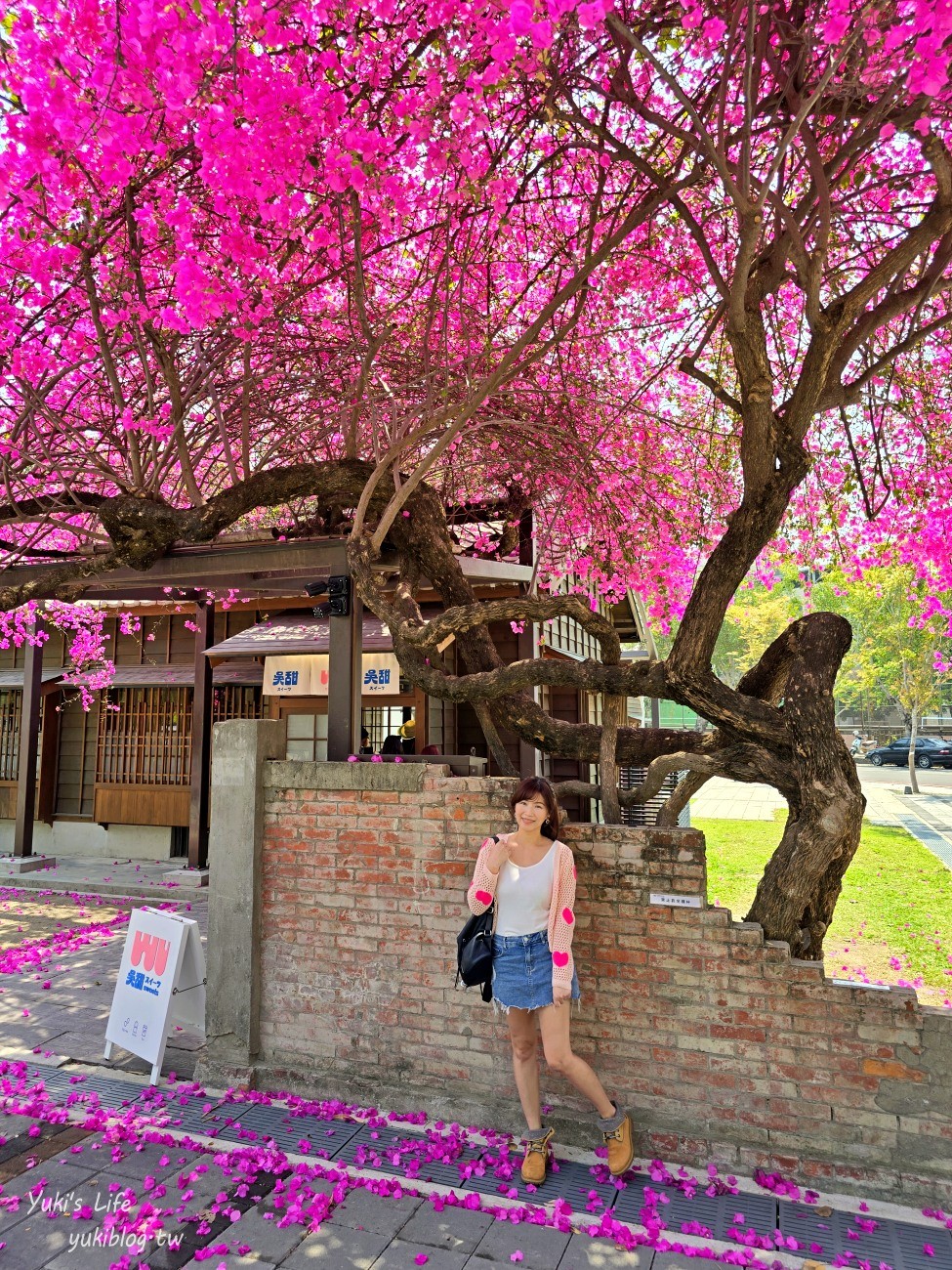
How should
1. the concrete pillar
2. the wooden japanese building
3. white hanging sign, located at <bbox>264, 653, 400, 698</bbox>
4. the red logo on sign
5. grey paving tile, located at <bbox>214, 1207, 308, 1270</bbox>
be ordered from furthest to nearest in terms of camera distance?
the wooden japanese building → white hanging sign, located at <bbox>264, 653, 400, 698</bbox> → the red logo on sign → the concrete pillar → grey paving tile, located at <bbox>214, 1207, 308, 1270</bbox>

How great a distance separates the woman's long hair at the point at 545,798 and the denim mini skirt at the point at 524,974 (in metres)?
0.52

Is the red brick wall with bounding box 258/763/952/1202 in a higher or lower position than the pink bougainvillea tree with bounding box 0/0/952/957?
lower

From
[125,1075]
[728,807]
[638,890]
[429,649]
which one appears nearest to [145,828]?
[125,1075]

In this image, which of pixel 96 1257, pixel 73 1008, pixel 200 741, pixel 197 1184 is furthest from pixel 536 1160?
pixel 200 741

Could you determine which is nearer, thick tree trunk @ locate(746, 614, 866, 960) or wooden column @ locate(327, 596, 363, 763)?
thick tree trunk @ locate(746, 614, 866, 960)

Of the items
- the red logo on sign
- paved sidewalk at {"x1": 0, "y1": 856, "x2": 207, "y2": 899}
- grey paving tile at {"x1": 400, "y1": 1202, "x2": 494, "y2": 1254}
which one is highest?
the red logo on sign

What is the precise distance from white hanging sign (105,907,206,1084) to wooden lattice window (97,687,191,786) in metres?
7.14

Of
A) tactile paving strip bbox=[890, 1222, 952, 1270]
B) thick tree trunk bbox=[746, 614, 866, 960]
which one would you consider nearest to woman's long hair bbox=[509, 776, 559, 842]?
thick tree trunk bbox=[746, 614, 866, 960]

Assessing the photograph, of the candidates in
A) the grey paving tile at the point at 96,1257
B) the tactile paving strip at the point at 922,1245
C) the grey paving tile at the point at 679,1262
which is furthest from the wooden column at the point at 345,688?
the tactile paving strip at the point at 922,1245

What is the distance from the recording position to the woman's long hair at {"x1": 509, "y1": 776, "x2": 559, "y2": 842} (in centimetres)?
425

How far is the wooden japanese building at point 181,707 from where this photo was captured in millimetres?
10336

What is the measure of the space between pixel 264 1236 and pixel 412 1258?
695 millimetres

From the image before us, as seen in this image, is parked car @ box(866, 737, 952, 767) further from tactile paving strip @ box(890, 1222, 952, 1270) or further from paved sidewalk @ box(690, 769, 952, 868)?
tactile paving strip @ box(890, 1222, 952, 1270)

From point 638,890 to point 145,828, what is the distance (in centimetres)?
1059
